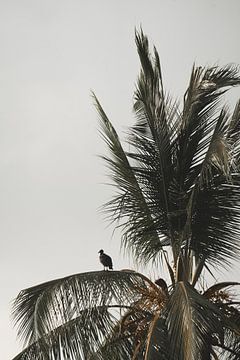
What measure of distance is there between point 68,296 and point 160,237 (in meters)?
1.62

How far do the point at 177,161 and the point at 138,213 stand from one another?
0.79m

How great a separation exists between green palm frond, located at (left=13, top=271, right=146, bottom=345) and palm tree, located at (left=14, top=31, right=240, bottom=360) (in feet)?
0.04

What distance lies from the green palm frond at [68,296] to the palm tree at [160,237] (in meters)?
0.01

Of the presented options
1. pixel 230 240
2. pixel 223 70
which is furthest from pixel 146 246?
pixel 223 70

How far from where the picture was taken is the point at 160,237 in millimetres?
9398

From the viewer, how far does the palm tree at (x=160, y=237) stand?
8172 millimetres

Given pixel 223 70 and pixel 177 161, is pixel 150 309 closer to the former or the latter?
pixel 177 161

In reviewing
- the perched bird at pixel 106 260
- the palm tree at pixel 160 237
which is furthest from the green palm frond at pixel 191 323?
the perched bird at pixel 106 260

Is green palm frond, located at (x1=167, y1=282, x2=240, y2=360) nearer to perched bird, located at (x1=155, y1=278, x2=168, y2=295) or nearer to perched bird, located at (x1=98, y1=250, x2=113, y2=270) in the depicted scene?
perched bird, located at (x1=155, y1=278, x2=168, y2=295)

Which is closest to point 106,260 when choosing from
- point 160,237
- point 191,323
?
point 160,237

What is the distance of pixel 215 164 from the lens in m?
8.53

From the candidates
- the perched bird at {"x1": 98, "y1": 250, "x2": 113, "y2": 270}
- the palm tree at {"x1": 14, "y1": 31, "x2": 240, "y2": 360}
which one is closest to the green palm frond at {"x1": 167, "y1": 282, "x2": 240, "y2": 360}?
the palm tree at {"x1": 14, "y1": 31, "x2": 240, "y2": 360}

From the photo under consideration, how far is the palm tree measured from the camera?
8172mm

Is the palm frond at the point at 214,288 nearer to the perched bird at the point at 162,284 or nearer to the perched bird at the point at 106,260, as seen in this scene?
the perched bird at the point at 162,284
